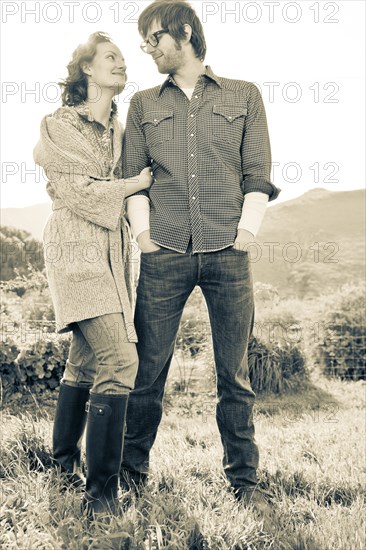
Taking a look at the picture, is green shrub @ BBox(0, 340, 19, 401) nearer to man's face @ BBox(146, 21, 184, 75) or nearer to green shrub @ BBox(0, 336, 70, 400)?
green shrub @ BBox(0, 336, 70, 400)

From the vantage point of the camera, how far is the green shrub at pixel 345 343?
7.38 metres

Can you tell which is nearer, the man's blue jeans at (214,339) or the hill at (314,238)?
the man's blue jeans at (214,339)

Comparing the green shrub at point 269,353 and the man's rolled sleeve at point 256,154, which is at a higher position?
the man's rolled sleeve at point 256,154

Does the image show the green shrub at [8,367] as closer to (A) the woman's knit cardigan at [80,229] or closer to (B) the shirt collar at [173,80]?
(A) the woman's knit cardigan at [80,229]

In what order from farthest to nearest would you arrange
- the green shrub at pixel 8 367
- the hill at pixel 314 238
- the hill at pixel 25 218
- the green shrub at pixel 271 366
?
the hill at pixel 25 218, the hill at pixel 314 238, the green shrub at pixel 271 366, the green shrub at pixel 8 367

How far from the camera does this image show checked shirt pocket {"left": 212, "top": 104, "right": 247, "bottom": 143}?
2943mm

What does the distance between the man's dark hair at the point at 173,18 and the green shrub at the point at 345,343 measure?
489cm

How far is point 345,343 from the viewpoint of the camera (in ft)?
24.2

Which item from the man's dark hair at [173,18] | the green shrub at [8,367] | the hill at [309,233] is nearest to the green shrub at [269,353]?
the green shrub at [8,367]

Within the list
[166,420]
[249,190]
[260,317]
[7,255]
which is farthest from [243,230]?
[7,255]

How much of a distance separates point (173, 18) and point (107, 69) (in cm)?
36

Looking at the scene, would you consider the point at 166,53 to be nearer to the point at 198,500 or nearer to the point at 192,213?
the point at 192,213

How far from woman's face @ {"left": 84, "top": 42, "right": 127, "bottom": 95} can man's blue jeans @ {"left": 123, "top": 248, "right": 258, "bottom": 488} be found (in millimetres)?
725

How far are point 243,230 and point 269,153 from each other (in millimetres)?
378
